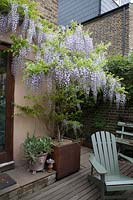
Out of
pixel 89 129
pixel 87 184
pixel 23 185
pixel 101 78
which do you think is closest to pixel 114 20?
pixel 89 129

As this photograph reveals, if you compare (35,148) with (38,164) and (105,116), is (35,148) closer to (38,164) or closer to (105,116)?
(38,164)

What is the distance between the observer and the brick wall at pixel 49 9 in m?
4.07

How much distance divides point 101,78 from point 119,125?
1.65 metres

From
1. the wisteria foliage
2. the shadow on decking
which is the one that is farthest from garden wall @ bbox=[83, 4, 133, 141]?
the shadow on decking

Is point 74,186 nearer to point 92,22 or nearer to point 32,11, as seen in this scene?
point 32,11

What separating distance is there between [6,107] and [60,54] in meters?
1.15

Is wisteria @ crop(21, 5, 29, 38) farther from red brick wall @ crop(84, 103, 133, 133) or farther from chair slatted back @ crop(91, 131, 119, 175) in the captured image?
red brick wall @ crop(84, 103, 133, 133)

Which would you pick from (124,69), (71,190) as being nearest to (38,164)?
(71,190)

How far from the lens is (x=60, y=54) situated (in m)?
3.17

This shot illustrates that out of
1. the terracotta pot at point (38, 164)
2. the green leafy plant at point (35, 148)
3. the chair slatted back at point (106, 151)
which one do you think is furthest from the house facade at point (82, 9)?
the terracotta pot at point (38, 164)

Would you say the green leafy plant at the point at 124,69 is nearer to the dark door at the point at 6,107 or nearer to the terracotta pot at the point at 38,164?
the dark door at the point at 6,107

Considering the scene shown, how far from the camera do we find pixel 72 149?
355cm

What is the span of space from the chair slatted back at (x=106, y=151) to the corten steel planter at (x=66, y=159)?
49 cm

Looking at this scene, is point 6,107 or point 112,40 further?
point 112,40
